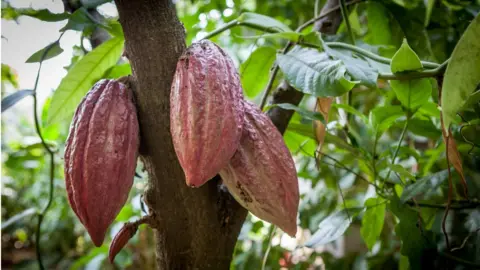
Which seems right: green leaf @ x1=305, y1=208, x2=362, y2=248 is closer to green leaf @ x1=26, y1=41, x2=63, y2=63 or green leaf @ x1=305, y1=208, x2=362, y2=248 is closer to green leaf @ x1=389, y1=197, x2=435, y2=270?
green leaf @ x1=389, y1=197, x2=435, y2=270

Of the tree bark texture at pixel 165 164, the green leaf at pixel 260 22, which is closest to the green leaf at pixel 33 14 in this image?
the tree bark texture at pixel 165 164

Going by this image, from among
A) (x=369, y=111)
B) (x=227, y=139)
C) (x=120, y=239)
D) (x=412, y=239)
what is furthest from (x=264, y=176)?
(x=369, y=111)

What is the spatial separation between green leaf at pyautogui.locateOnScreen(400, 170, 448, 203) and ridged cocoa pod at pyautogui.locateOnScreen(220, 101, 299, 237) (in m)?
0.24

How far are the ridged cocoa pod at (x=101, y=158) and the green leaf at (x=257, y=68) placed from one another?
315 mm

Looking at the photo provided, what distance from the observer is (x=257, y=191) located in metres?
0.48

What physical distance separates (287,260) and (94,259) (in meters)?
0.42

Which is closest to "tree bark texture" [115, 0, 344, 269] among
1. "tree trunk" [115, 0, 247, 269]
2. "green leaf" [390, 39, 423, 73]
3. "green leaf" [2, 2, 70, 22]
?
"tree trunk" [115, 0, 247, 269]

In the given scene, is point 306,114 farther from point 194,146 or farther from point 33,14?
point 33,14

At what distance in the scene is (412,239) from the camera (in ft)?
2.09

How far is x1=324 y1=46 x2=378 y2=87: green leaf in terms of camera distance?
52cm

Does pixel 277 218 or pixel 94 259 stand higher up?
pixel 277 218

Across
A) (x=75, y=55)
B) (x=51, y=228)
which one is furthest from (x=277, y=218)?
(x=51, y=228)

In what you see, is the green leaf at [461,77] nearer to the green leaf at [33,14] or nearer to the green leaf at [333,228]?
the green leaf at [333,228]

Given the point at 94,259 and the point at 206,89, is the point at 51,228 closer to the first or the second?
the point at 94,259
